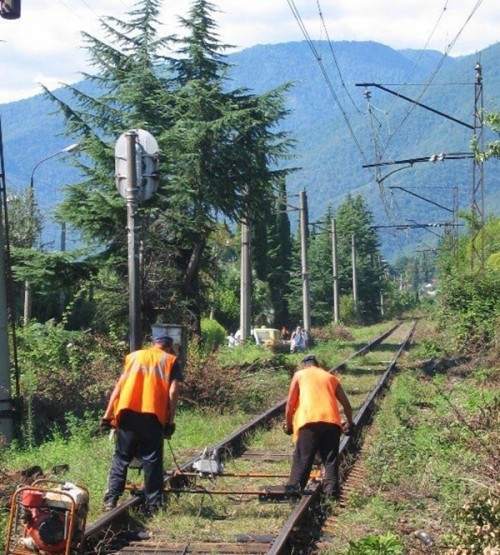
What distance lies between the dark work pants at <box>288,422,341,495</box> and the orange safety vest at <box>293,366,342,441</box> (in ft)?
0.25

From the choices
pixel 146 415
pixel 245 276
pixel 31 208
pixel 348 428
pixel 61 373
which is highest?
pixel 31 208

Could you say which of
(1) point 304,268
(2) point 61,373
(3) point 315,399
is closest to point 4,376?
(2) point 61,373

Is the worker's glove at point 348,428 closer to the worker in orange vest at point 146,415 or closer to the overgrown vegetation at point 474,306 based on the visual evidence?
the worker in orange vest at point 146,415

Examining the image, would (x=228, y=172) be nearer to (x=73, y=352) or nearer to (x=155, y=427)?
(x=73, y=352)

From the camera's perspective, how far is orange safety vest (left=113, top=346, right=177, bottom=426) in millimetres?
10164

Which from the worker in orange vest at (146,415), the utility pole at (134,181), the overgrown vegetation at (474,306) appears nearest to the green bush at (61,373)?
the utility pole at (134,181)

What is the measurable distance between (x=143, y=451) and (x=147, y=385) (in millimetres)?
660

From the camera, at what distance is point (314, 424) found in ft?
36.4

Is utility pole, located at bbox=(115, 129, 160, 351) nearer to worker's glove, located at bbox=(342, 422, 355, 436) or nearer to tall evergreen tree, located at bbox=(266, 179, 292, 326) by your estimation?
worker's glove, located at bbox=(342, 422, 355, 436)

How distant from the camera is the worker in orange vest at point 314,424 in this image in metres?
11.1

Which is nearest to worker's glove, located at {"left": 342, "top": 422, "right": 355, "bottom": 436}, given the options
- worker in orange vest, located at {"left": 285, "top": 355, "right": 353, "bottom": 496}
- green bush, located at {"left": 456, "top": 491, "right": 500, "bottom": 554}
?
worker in orange vest, located at {"left": 285, "top": 355, "right": 353, "bottom": 496}

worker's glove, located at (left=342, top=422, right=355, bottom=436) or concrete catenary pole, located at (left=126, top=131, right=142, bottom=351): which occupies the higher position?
concrete catenary pole, located at (left=126, top=131, right=142, bottom=351)

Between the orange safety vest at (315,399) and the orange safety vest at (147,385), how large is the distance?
5.45 ft

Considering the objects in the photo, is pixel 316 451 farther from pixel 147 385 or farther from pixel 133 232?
pixel 133 232
